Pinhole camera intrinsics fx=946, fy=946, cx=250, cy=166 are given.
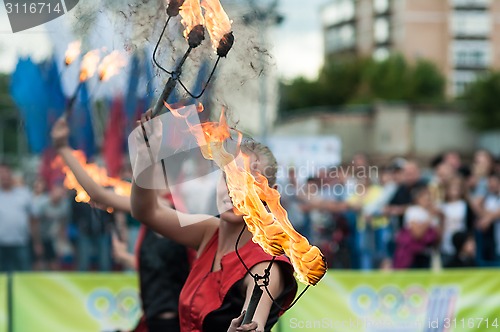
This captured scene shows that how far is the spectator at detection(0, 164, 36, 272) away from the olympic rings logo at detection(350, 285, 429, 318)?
5057mm

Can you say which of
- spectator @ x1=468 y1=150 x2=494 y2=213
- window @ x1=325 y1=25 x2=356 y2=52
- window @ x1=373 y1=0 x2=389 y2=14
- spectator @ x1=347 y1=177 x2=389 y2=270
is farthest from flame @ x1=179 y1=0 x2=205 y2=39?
window @ x1=325 y1=25 x2=356 y2=52

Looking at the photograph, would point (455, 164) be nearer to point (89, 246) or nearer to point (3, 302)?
point (89, 246)

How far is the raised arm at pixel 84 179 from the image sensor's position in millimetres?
4457

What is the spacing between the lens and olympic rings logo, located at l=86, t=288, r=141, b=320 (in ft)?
25.0

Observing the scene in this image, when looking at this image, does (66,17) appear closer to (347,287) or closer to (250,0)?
(250,0)

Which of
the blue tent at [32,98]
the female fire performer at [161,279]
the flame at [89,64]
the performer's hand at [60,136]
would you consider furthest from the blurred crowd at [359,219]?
the flame at [89,64]

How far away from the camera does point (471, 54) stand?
334ft

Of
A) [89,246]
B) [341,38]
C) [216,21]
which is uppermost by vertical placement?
[341,38]

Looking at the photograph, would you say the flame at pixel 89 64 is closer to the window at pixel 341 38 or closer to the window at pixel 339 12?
the window at pixel 341 38

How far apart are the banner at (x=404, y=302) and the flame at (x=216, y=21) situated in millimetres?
4367

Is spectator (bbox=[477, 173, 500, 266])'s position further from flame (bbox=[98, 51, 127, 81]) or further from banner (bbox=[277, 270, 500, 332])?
flame (bbox=[98, 51, 127, 81])

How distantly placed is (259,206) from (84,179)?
4.86 ft

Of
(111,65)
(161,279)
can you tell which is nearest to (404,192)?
(161,279)

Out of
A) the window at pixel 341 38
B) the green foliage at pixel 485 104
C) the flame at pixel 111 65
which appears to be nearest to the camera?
the flame at pixel 111 65
